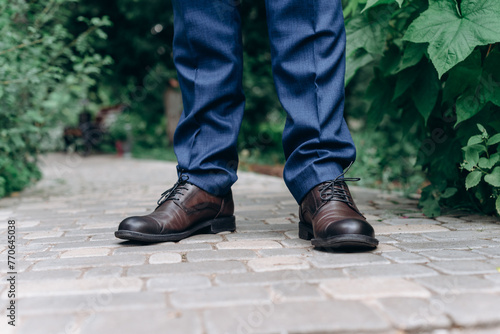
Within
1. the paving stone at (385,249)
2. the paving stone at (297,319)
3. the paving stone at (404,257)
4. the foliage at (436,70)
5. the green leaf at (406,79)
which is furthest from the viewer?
the green leaf at (406,79)

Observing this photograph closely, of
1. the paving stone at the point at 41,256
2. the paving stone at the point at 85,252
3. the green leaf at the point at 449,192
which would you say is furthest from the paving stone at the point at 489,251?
the paving stone at the point at 41,256

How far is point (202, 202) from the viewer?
184cm

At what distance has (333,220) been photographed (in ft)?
5.08

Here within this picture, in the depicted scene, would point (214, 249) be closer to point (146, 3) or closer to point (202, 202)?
point (202, 202)

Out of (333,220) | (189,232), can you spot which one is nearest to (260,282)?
(333,220)

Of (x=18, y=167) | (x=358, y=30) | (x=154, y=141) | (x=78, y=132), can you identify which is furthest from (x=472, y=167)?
(x=78, y=132)

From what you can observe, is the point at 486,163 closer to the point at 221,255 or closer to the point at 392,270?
the point at 392,270

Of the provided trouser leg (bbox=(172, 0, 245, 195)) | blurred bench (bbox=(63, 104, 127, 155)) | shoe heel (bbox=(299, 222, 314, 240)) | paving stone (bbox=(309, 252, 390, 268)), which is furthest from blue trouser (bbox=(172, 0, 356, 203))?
blurred bench (bbox=(63, 104, 127, 155))

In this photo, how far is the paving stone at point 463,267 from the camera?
50.8 inches

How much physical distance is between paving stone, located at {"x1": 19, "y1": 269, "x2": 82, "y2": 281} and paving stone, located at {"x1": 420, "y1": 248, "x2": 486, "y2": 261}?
1046mm

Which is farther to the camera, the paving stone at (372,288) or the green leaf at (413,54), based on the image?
the green leaf at (413,54)

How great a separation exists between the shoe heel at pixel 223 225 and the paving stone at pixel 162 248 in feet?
0.64

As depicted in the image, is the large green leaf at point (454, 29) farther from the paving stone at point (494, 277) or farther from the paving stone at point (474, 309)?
the paving stone at point (474, 309)

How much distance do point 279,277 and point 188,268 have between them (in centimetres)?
28
